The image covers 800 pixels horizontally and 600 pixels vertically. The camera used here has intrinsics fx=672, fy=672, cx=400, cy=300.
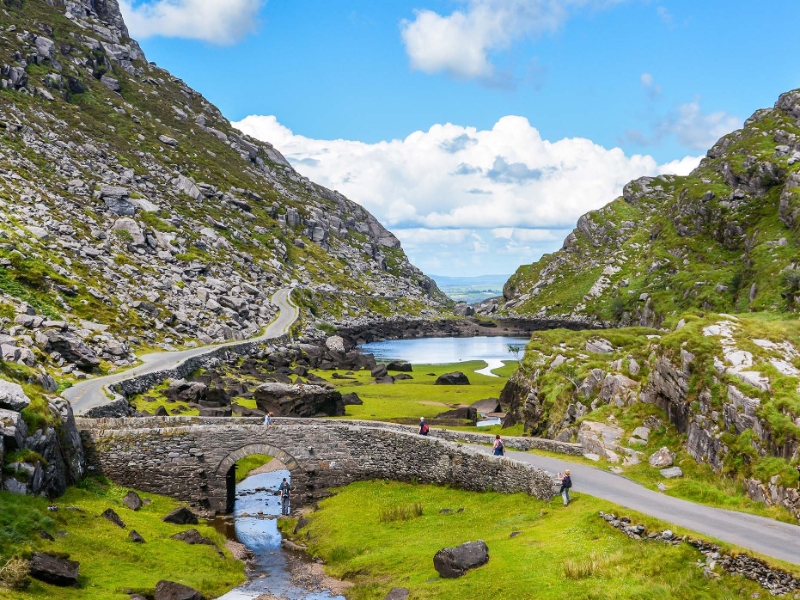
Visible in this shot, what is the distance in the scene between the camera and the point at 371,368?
5340 inches

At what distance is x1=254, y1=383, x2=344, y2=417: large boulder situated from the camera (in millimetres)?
77250

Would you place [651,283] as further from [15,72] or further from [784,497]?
[15,72]

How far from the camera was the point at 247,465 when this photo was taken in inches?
2628

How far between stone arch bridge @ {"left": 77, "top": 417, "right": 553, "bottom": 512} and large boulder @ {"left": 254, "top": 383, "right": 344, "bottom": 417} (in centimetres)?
2338

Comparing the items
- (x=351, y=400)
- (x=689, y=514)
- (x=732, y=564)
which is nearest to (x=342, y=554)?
(x=689, y=514)

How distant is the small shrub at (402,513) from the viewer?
1654 inches

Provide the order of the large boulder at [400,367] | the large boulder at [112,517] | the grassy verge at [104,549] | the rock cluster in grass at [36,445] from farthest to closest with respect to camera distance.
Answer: the large boulder at [400,367] < the large boulder at [112,517] < the rock cluster in grass at [36,445] < the grassy verge at [104,549]

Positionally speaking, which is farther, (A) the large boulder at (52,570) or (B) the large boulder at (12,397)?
(B) the large boulder at (12,397)

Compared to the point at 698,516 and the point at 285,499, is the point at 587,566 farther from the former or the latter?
the point at 285,499

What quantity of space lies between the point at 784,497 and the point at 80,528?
1370 inches

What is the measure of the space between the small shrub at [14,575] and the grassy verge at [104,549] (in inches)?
14.1

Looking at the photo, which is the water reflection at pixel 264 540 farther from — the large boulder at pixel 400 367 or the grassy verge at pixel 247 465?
the large boulder at pixel 400 367

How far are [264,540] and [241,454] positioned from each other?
7.73 meters

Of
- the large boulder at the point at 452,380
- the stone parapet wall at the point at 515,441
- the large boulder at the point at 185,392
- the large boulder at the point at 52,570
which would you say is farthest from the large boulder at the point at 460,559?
the large boulder at the point at 452,380
